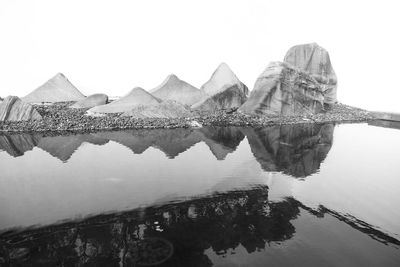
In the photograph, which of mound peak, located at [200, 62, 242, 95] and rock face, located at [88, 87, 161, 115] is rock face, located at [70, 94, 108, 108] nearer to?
rock face, located at [88, 87, 161, 115]

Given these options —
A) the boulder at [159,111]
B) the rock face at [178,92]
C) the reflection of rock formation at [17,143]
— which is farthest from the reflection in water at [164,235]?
the rock face at [178,92]

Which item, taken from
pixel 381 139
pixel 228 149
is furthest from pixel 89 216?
pixel 381 139

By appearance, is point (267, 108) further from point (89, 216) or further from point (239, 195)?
point (89, 216)

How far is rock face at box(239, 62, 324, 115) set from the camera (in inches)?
2410

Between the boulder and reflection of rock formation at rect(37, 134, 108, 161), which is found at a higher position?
the boulder

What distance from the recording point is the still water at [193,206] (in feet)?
40.4

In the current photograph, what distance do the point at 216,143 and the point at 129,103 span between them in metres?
24.9

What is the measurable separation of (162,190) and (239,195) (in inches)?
208

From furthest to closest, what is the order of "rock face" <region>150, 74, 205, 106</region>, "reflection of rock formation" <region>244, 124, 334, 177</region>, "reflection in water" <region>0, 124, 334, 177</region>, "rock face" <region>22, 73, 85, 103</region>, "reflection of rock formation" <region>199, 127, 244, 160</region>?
1. "rock face" <region>150, 74, 205, 106</region>
2. "rock face" <region>22, 73, 85, 103</region>
3. "reflection of rock formation" <region>199, 127, 244, 160</region>
4. "reflection in water" <region>0, 124, 334, 177</region>
5. "reflection of rock formation" <region>244, 124, 334, 177</region>

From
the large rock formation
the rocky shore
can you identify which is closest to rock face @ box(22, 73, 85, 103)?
the rocky shore

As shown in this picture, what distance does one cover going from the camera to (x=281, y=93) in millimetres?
61750

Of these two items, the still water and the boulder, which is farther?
the boulder

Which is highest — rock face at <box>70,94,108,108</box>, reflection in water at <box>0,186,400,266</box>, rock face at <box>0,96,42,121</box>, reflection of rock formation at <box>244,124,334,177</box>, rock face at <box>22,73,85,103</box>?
rock face at <box>22,73,85,103</box>

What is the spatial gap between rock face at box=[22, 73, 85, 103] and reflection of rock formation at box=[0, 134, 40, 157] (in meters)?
33.3
